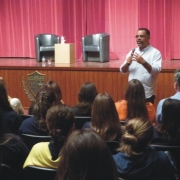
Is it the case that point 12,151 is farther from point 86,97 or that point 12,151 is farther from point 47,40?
point 47,40

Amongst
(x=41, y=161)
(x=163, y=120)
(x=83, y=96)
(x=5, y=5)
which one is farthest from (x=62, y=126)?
(x=5, y=5)

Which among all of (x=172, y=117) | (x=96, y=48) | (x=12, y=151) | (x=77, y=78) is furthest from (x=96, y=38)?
(x=12, y=151)

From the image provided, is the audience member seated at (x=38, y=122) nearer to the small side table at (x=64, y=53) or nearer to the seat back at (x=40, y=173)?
the seat back at (x=40, y=173)

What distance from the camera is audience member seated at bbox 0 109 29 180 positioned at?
1979 mm

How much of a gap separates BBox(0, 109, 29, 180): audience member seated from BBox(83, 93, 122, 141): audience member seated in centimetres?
49

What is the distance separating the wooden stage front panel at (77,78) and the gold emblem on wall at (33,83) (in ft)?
0.18

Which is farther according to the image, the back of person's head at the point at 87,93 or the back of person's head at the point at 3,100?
the back of person's head at the point at 87,93

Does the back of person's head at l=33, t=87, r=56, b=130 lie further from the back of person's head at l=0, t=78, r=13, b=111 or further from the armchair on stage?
the armchair on stage

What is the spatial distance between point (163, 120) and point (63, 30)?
5.68 metres

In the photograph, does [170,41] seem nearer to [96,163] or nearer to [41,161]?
[41,161]

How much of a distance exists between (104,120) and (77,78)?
278 cm

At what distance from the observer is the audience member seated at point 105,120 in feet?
7.48

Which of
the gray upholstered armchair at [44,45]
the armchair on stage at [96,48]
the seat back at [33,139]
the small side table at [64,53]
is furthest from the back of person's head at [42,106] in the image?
the gray upholstered armchair at [44,45]

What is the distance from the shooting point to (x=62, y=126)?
1.89m
